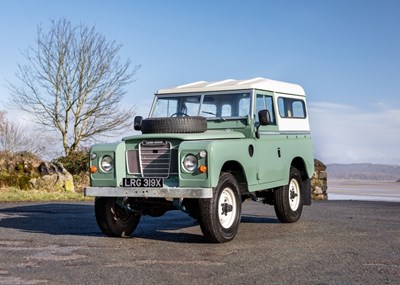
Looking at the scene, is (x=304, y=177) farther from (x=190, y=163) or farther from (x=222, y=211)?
(x=190, y=163)

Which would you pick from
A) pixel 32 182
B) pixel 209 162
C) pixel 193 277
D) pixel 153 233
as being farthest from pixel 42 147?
pixel 193 277

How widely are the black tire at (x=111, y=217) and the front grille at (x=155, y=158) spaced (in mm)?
814

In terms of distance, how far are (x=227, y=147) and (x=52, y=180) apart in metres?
12.7

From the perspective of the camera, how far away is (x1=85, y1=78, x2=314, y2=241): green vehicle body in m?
7.97

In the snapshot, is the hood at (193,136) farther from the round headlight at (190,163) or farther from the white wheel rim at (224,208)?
the white wheel rim at (224,208)

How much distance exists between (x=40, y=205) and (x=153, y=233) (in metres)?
6.53

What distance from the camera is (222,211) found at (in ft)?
27.0

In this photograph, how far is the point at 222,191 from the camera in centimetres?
817

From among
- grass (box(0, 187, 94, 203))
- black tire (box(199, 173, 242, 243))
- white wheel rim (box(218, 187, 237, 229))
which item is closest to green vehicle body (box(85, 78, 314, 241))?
black tire (box(199, 173, 242, 243))

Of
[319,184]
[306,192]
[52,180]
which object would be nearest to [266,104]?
[306,192]

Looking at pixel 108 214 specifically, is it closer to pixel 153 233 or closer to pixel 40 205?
pixel 153 233

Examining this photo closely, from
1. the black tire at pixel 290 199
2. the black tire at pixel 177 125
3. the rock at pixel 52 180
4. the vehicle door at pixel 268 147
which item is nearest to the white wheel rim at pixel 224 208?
the vehicle door at pixel 268 147

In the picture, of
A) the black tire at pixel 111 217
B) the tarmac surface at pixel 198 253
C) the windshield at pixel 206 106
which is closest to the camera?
the tarmac surface at pixel 198 253

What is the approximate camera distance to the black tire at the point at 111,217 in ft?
29.0
